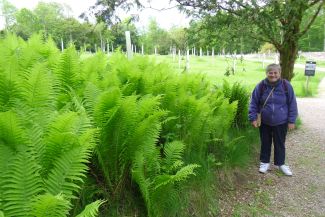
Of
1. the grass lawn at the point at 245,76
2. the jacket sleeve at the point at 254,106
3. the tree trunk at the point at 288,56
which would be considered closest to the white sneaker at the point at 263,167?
the jacket sleeve at the point at 254,106

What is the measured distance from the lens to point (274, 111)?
5.75 metres

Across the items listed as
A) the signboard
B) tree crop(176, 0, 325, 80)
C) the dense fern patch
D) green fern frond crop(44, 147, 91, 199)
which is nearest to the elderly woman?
the dense fern patch

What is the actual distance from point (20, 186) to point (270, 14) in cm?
586

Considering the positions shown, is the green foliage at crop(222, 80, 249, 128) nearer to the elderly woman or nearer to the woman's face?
the elderly woman

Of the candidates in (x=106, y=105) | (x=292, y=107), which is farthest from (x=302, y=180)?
(x=106, y=105)

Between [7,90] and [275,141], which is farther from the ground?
[7,90]

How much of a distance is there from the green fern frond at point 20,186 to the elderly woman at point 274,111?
4.62 meters

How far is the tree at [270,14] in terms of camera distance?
6488 millimetres

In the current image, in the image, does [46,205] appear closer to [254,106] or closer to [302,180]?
[254,106]

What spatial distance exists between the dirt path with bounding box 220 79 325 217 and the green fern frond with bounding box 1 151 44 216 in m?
2.94

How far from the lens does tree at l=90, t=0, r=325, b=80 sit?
649 centimetres

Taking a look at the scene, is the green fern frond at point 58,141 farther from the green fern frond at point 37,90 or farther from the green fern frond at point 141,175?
the green fern frond at point 141,175

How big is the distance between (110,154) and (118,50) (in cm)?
285

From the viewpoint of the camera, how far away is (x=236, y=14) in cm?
723
